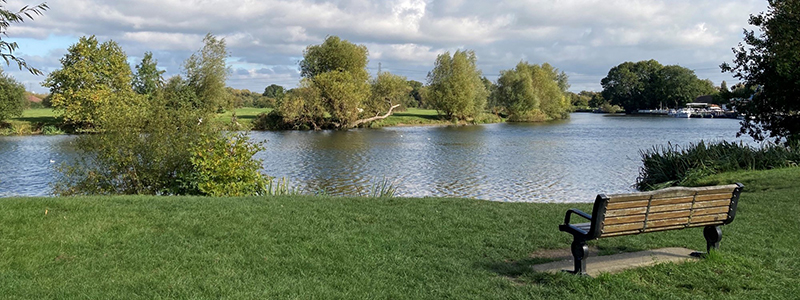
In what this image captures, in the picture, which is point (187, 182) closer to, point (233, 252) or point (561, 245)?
point (233, 252)

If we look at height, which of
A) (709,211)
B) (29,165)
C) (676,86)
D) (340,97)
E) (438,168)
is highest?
(676,86)

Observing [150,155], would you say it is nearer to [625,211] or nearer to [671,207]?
[625,211]

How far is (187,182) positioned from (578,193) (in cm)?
1249

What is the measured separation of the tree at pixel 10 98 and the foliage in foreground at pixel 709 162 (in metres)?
53.6

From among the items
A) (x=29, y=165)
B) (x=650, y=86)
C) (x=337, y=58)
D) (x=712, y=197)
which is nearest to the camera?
(x=712, y=197)

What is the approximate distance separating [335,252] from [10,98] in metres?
58.7

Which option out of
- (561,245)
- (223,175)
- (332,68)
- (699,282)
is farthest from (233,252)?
(332,68)

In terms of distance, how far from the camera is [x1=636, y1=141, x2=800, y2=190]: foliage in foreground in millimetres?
17936

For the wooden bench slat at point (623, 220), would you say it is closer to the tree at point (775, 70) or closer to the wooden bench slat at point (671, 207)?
the wooden bench slat at point (671, 207)

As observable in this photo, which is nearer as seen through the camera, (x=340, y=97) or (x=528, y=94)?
(x=340, y=97)

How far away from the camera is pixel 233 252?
Answer: 6.98 m

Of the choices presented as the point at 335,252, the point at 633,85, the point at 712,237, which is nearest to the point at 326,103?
the point at 335,252

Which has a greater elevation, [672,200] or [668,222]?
[672,200]

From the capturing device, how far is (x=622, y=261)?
6.55m
